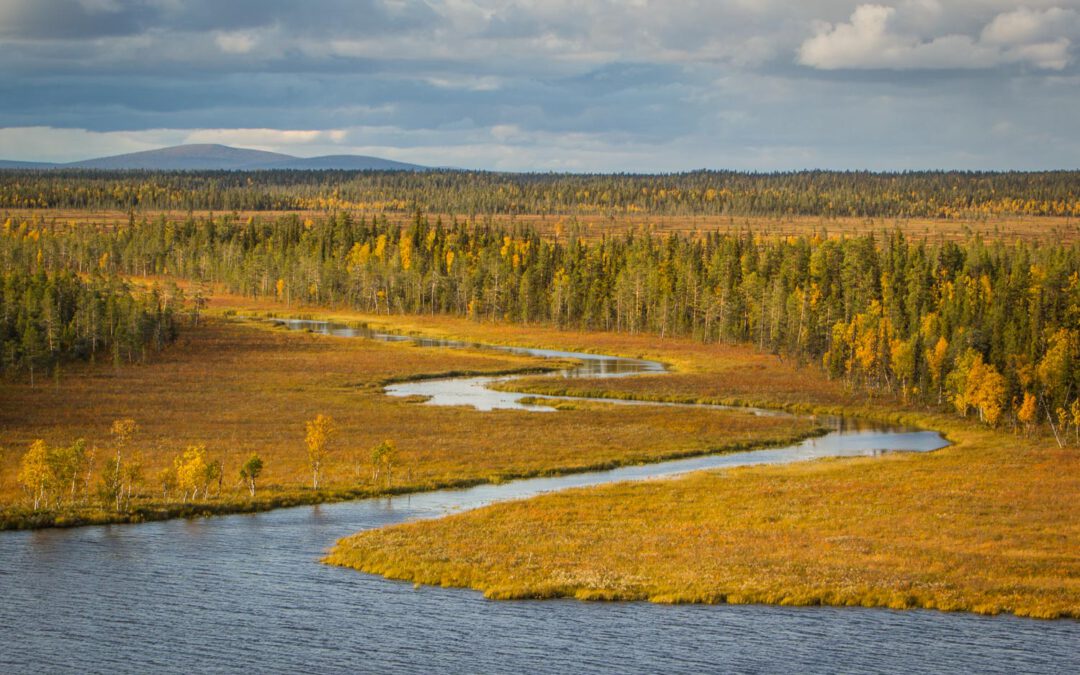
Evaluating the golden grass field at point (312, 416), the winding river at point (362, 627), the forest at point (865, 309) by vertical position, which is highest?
the forest at point (865, 309)

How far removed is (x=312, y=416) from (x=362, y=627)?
5185cm

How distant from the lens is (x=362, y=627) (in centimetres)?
4456

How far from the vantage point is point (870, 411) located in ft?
347

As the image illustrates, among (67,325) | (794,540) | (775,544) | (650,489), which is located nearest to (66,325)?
(67,325)

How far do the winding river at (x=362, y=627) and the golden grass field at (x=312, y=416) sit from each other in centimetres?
994

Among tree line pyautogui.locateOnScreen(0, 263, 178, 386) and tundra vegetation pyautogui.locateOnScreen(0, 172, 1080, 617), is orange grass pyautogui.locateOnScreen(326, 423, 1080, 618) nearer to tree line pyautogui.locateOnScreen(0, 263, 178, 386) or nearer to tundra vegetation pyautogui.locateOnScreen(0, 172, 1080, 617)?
tundra vegetation pyautogui.locateOnScreen(0, 172, 1080, 617)

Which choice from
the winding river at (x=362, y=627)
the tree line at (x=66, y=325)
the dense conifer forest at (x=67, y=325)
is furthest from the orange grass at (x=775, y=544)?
the dense conifer forest at (x=67, y=325)

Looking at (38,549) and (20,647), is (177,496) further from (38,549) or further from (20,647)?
(20,647)

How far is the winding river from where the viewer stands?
4100 cm

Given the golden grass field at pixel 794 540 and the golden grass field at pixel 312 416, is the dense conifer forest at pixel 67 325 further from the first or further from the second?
the golden grass field at pixel 794 540

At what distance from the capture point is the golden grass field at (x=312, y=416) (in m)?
72.2

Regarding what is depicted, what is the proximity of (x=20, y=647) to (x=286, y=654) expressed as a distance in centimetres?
971

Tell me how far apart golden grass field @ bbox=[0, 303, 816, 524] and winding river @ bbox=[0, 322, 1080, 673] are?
9938 mm

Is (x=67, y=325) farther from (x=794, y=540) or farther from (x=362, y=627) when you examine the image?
(x=794, y=540)
